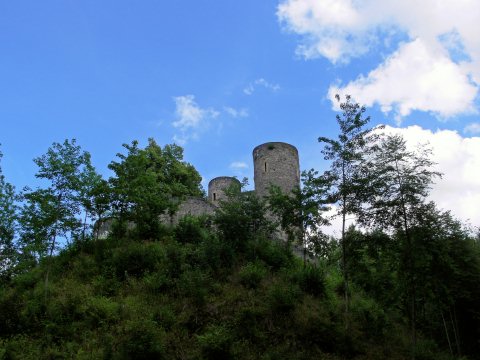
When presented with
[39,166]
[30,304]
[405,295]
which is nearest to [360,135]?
[405,295]

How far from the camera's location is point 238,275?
18.8m

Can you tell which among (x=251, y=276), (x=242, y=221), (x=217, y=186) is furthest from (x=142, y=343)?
(x=217, y=186)

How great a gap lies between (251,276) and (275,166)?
37.6 ft

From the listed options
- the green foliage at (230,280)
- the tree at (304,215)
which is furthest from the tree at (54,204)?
the tree at (304,215)

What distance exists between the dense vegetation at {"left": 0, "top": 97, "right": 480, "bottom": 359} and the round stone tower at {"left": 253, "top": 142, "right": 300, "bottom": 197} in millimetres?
5231

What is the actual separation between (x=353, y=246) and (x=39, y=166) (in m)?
12.5

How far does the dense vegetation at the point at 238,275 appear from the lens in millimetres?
14141

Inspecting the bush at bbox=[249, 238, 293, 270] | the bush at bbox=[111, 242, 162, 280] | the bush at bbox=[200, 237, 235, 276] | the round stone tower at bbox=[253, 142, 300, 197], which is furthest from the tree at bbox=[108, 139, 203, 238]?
the round stone tower at bbox=[253, 142, 300, 197]

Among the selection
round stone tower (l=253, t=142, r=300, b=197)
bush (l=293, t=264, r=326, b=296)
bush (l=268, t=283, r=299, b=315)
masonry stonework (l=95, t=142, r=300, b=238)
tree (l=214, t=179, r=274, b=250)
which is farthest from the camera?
round stone tower (l=253, t=142, r=300, b=197)

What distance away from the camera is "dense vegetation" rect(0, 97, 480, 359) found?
46.4ft

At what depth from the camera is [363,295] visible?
23.3 meters

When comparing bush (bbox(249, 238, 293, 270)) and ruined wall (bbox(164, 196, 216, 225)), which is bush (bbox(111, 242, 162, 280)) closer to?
bush (bbox(249, 238, 293, 270))

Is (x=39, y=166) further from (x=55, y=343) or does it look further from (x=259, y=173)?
(x=259, y=173)

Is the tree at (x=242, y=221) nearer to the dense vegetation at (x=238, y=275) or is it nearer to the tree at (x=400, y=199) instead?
the dense vegetation at (x=238, y=275)
